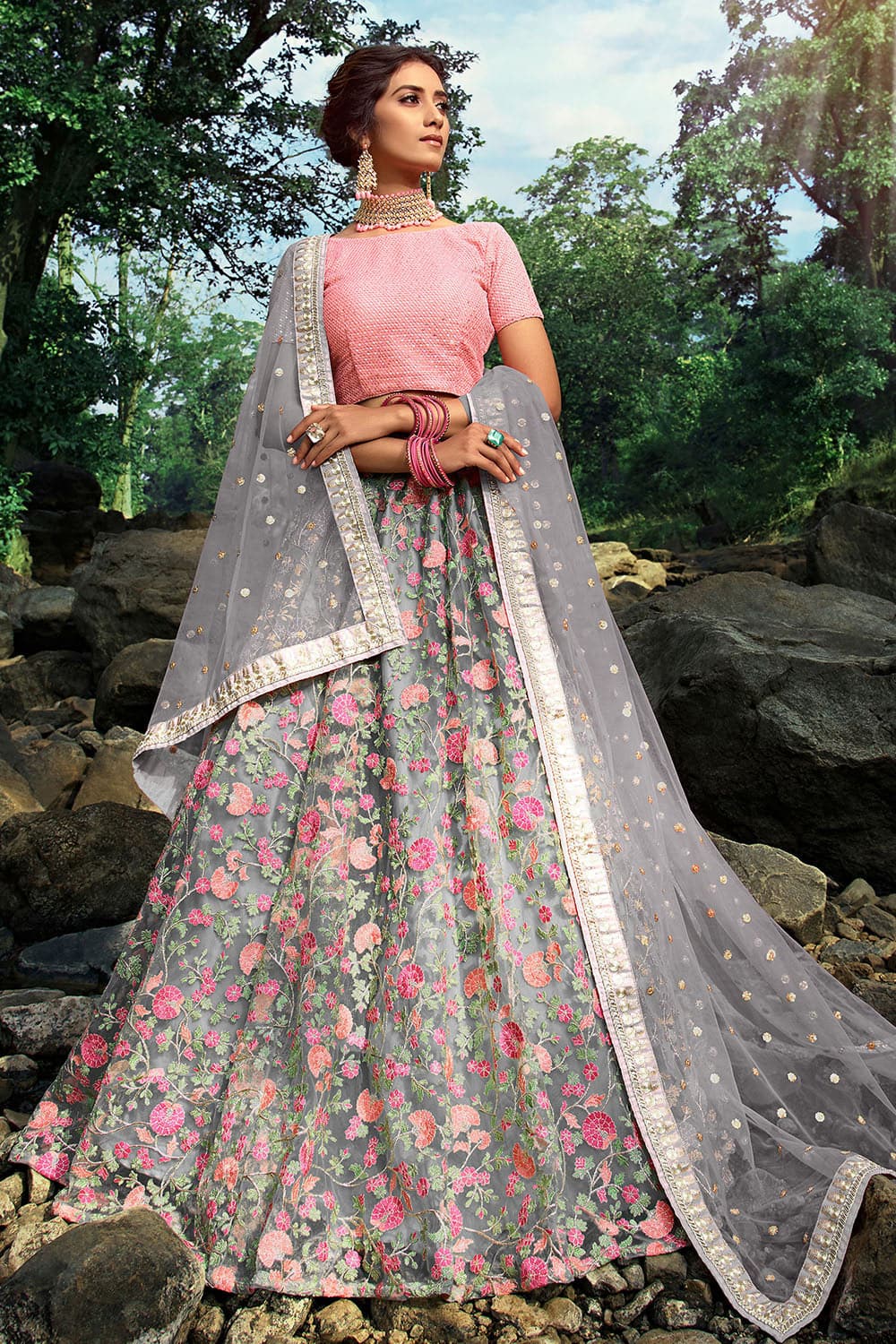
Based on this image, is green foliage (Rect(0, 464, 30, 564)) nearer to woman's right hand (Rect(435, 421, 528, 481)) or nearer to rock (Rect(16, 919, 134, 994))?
rock (Rect(16, 919, 134, 994))

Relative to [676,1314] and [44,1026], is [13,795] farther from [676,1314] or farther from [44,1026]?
[676,1314]

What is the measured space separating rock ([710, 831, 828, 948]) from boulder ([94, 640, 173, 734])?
141 inches

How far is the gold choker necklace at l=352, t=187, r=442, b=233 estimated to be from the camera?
248cm

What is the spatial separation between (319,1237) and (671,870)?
0.92m

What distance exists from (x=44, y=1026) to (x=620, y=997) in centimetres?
155

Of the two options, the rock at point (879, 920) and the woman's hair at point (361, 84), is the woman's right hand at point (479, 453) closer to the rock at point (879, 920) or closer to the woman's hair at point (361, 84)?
the woman's hair at point (361, 84)

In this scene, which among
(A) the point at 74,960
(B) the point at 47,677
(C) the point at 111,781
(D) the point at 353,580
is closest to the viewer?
(D) the point at 353,580

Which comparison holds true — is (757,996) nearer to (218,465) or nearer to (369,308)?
(369,308)

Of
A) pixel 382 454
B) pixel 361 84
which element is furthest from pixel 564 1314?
pixel 361 84

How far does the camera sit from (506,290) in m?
2.44

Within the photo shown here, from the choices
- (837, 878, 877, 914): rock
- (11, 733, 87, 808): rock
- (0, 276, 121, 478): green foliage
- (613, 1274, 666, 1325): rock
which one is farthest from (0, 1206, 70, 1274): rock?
(0, 276, 121, 478): green foliage

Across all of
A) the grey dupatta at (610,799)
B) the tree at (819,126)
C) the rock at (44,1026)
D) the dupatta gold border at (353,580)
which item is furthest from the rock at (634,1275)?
the tree at (819,126)

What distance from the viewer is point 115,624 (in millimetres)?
7148

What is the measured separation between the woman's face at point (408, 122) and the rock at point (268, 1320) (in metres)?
2.22
